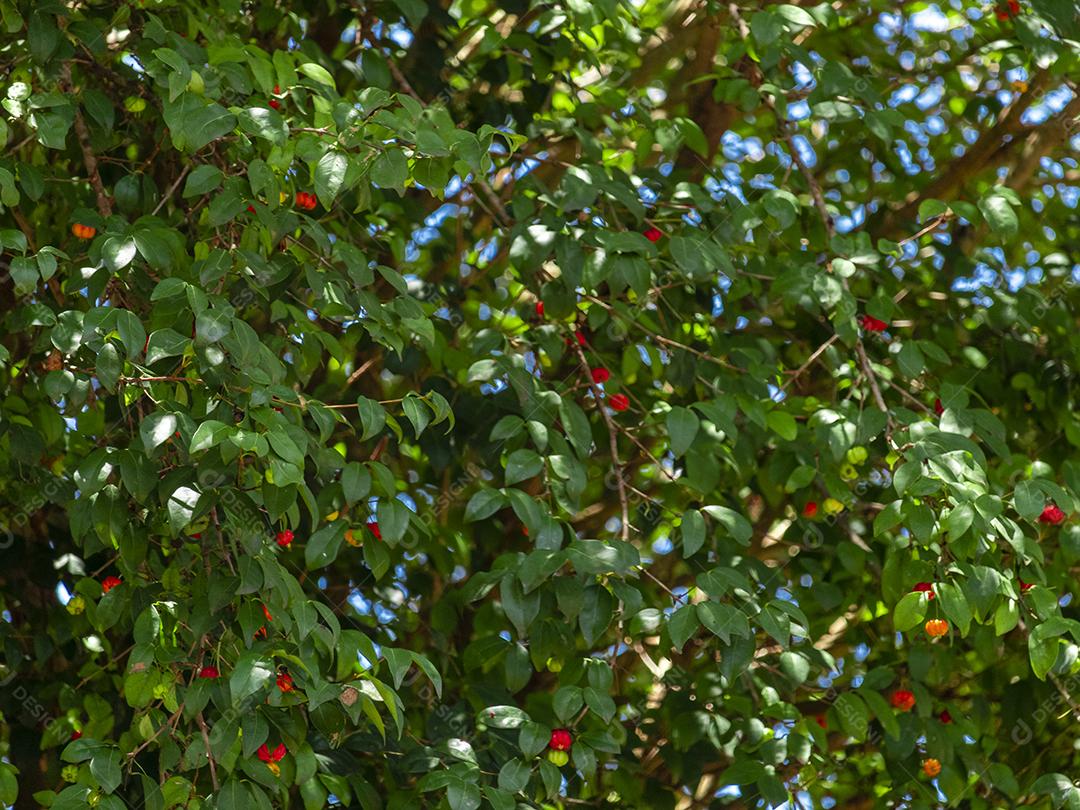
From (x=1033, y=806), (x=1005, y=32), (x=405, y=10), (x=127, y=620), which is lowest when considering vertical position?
(x=127, y=620)

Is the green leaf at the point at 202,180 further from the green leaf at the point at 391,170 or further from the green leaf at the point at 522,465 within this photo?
the green leaf at the point at 522,465

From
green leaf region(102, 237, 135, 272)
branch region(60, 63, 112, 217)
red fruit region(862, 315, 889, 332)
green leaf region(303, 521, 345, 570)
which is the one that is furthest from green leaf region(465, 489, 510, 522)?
red fruit region(862, 315, 889, 332)

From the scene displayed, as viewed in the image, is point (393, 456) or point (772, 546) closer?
point (393, 456)

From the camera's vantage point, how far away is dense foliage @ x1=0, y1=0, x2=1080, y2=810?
2.04 metres

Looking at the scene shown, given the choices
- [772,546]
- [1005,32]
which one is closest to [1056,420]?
[772,546]

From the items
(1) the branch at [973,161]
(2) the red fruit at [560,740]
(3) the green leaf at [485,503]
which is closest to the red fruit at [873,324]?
(1) the branch at [973,161]

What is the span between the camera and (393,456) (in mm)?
3146

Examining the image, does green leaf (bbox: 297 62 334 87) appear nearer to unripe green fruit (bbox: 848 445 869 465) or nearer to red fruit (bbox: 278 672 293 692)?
red fruit (bbox: 278 672 293 692)

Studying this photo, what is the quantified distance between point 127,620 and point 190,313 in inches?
Result: 28.4

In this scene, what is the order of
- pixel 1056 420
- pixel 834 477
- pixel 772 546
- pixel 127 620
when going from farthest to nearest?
1. pixel 772 546
2. pixel 1056 420
3. pixel 834 477
4. pixel 127 620

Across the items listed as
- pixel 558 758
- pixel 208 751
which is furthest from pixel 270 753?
pixel 558 758

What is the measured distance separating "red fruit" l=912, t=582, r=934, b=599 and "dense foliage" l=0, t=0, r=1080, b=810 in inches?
0.6

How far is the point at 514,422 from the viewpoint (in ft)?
7.89

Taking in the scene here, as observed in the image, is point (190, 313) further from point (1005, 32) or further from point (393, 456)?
point (1005, 32)
